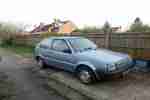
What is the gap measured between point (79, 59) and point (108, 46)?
9.86 ft

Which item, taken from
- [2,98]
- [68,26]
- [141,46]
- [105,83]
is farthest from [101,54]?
[68,26]

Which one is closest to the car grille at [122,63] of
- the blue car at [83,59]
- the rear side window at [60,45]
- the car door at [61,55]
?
the blue car at [83,59]

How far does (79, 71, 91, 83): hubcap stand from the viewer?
5.45 meters

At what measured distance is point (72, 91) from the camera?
5086 mm

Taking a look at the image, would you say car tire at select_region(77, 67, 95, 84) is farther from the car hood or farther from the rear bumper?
the car hood

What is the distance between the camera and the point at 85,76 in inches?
218

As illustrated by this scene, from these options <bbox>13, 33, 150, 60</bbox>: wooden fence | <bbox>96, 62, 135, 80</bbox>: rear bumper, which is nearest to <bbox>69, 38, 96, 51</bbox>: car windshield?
<bbox>96, 62, 135, 80</bbox>: rear bumper

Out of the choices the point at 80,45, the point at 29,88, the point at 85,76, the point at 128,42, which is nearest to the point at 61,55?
the point at 80,45

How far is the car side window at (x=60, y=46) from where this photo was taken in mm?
6261

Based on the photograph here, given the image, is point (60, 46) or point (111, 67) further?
point (60, 46)

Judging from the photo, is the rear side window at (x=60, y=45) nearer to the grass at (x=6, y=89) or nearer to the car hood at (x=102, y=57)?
the car hood at (x=102, y=57)

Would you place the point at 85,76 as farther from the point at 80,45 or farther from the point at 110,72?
the point at 80,45

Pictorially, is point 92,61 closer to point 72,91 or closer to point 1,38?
point 72,91

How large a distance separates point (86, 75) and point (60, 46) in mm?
1804
